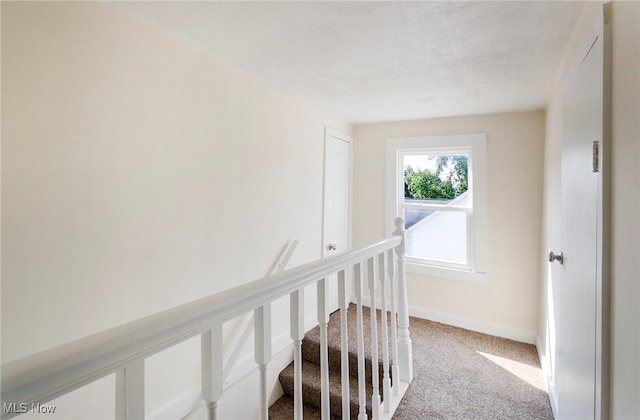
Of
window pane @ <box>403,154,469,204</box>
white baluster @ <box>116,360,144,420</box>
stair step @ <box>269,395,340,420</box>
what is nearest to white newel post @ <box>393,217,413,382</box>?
stair step @ <box>269,395,340,420</box>

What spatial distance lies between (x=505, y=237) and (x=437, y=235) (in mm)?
613

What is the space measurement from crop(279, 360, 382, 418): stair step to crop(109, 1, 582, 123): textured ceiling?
2.22 metres

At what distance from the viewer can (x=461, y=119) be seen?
9.80 feet

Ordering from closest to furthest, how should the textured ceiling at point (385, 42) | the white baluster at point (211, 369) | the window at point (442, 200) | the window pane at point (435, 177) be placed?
the white baluster at point (211, 369), the textured ceiling at point (385, 42), the window at point (442, 200), the window pane at point (435, 177)

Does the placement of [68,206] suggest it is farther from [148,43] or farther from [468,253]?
[468,253]

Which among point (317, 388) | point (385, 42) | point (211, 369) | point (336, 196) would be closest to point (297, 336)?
point (211, 369)

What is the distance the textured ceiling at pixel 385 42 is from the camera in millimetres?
1307

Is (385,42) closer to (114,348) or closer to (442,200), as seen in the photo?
(114,348)

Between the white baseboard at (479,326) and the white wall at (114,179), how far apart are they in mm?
1958

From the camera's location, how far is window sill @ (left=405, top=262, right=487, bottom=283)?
296cm

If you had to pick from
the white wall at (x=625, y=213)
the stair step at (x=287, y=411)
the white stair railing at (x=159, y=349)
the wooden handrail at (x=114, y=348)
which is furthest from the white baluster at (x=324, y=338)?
the stair step at (x=287, y=411)

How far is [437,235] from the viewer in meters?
3.22

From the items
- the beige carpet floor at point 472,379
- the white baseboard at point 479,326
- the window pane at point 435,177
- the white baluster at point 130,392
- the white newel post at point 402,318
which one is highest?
the window pane at point 435,177

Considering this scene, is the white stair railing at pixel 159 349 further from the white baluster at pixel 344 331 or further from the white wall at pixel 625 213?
the white wall at pixel 625 213
